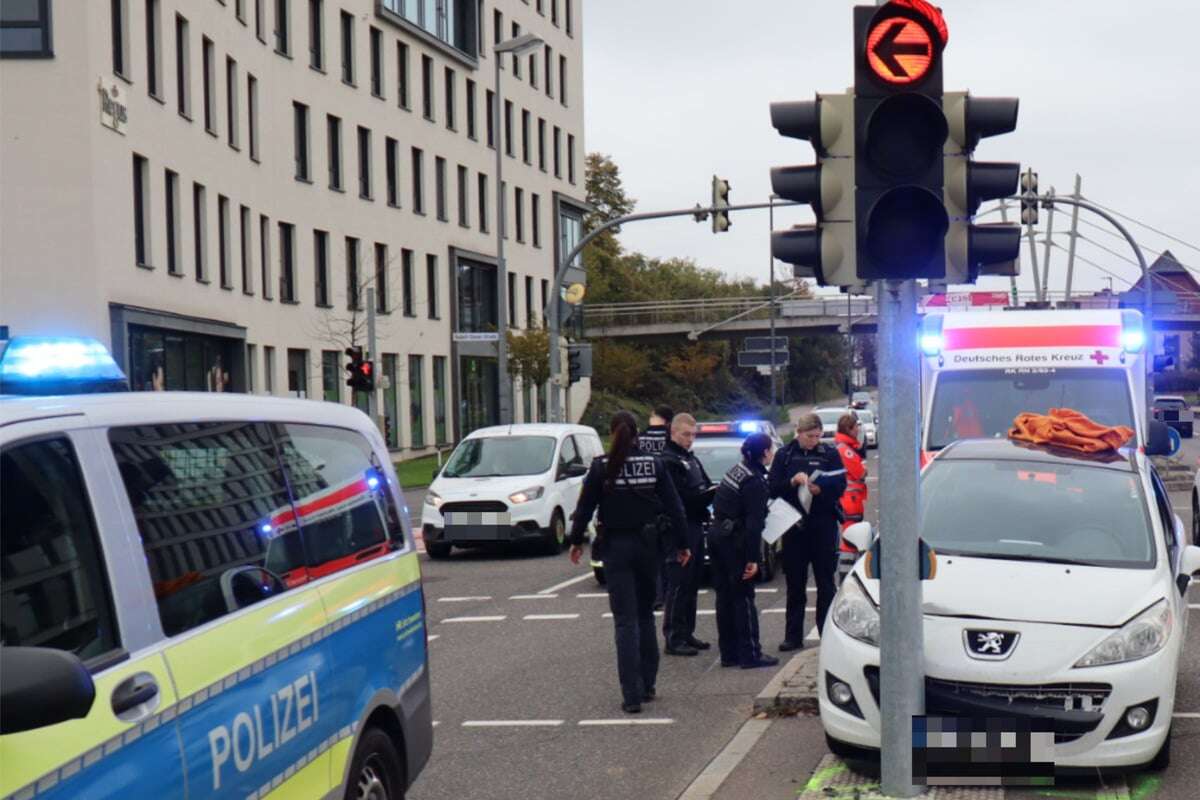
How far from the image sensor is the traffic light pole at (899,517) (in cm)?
633

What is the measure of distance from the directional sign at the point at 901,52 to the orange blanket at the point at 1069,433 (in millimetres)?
3821

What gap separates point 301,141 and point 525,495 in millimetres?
26722

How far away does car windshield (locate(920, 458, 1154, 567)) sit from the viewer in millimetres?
8148

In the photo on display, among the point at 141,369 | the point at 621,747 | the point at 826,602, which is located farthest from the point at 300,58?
the point at 621,747

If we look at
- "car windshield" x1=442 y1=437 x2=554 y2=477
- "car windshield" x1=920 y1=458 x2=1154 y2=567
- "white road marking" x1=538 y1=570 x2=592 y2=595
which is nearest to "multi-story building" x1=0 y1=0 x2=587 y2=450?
"car windshield" x1=442 y1=437 x2=554 y2=477

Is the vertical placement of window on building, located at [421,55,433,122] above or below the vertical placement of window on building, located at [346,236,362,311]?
above

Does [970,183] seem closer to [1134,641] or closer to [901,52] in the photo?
[901,52]

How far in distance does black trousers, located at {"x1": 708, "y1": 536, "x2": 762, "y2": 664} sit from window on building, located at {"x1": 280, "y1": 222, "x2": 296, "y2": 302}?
33.3 metres

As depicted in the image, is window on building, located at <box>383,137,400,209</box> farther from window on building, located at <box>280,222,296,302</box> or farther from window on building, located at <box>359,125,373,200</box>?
window on building, located at <box>280,222,296,302</box>

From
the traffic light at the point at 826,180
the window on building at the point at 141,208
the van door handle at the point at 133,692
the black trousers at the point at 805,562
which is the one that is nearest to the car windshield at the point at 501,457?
the black trousers at the point at 805,562

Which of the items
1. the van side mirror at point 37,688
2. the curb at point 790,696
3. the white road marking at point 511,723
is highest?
the van side mirror at point 37,688

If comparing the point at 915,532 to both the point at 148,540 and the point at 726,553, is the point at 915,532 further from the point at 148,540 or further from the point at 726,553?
the point at 726,553

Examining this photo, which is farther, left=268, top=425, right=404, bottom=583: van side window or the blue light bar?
left=268, top=425, right=404, bottom=583: van side window

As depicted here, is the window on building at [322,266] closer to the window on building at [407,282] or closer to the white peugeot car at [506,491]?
the window on building at [407,282]
